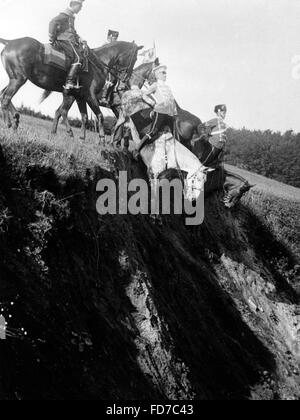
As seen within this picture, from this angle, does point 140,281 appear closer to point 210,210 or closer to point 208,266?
point 208,266

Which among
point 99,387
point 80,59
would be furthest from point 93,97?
point 99,387

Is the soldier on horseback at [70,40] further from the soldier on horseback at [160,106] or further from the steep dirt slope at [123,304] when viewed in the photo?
the steep dirt slope at [123,304]

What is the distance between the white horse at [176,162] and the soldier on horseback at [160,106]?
0.15 metres

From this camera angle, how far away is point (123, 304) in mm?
11727

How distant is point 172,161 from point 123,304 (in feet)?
13.0

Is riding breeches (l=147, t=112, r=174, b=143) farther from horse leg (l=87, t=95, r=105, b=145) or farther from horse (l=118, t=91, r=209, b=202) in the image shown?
horse leg (l=87, t=95, r=105, b=145)

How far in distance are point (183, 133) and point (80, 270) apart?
5.65m

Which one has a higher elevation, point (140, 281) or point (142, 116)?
Result: point (142, 116)

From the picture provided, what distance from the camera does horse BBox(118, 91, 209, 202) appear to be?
14.6 metres

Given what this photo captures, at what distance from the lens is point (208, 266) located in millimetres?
16375

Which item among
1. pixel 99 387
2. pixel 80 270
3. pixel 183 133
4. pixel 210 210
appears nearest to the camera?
pixel 99 387

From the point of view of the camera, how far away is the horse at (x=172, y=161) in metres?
14.6

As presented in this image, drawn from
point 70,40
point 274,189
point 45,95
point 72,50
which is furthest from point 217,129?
point 274,189

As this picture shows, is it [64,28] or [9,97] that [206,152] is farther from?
[9,97]
